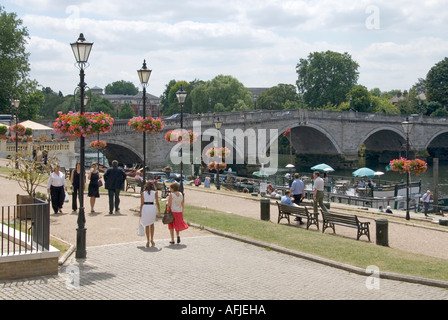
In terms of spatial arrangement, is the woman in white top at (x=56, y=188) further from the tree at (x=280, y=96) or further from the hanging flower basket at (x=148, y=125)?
the tree at (x=280, y=96)

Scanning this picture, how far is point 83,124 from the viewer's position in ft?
41.8

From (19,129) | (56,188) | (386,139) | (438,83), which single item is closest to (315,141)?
(386,139)

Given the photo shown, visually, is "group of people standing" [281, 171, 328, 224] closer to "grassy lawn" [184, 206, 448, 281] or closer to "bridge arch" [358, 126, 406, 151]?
"grassy lawn" [184, 206, 448, 281]

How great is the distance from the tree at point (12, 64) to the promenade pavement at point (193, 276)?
46381 millimetres

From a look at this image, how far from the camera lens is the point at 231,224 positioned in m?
15.2

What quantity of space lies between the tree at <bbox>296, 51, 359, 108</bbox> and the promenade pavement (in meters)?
91.5

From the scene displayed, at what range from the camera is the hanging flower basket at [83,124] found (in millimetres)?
12734

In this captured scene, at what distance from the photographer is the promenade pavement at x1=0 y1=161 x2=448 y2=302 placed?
892 centimetres

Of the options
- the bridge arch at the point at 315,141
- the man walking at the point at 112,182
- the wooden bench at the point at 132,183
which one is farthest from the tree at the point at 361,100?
the man walking at the point at 112,182

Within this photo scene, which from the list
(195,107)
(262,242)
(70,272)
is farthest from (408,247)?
(195,107)

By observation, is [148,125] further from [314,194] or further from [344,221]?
[344,221]

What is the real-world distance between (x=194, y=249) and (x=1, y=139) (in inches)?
1174

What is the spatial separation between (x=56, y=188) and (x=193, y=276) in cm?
756

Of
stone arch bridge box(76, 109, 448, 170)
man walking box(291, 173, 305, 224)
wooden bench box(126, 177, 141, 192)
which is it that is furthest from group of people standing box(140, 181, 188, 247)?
stone arch bridge box(76, 109, 448, 170)
